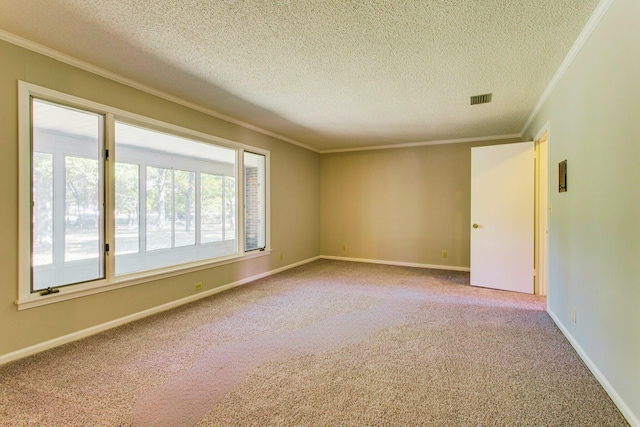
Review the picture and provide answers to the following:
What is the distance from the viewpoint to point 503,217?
14.2ft

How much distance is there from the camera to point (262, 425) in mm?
1589

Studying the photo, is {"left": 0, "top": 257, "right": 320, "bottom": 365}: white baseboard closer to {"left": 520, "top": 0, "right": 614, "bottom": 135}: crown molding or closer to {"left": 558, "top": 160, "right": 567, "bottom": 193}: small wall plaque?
{"left": 558, "top": 160, "right": 567, "bottom": 193}: small wall plaque

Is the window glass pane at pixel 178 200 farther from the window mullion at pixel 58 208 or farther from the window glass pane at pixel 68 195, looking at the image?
the window mullion at pixel 58 208

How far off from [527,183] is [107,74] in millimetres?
5274

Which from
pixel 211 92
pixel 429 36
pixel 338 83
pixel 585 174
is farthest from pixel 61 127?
pixel 585 174

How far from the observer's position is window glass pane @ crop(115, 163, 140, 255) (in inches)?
146

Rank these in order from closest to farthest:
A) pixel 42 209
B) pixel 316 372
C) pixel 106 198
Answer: pixel 316 372 < pixel 42 209 < pixel 106 198

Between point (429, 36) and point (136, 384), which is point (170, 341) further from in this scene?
point (429, 36)

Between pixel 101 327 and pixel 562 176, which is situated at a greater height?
pixel 562 176

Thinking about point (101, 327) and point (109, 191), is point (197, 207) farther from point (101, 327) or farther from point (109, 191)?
point (101, 327)

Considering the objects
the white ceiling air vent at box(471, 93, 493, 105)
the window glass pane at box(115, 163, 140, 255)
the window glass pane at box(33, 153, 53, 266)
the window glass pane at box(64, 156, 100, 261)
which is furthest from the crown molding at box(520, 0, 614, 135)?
the window glass pane at box(115, 163, 140, 255)

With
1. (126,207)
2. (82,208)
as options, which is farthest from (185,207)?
(82,208)

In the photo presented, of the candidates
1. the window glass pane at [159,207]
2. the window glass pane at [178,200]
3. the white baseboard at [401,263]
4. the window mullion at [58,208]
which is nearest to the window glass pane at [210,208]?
the window glass pane at [178,200]

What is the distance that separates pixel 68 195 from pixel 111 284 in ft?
3.15
